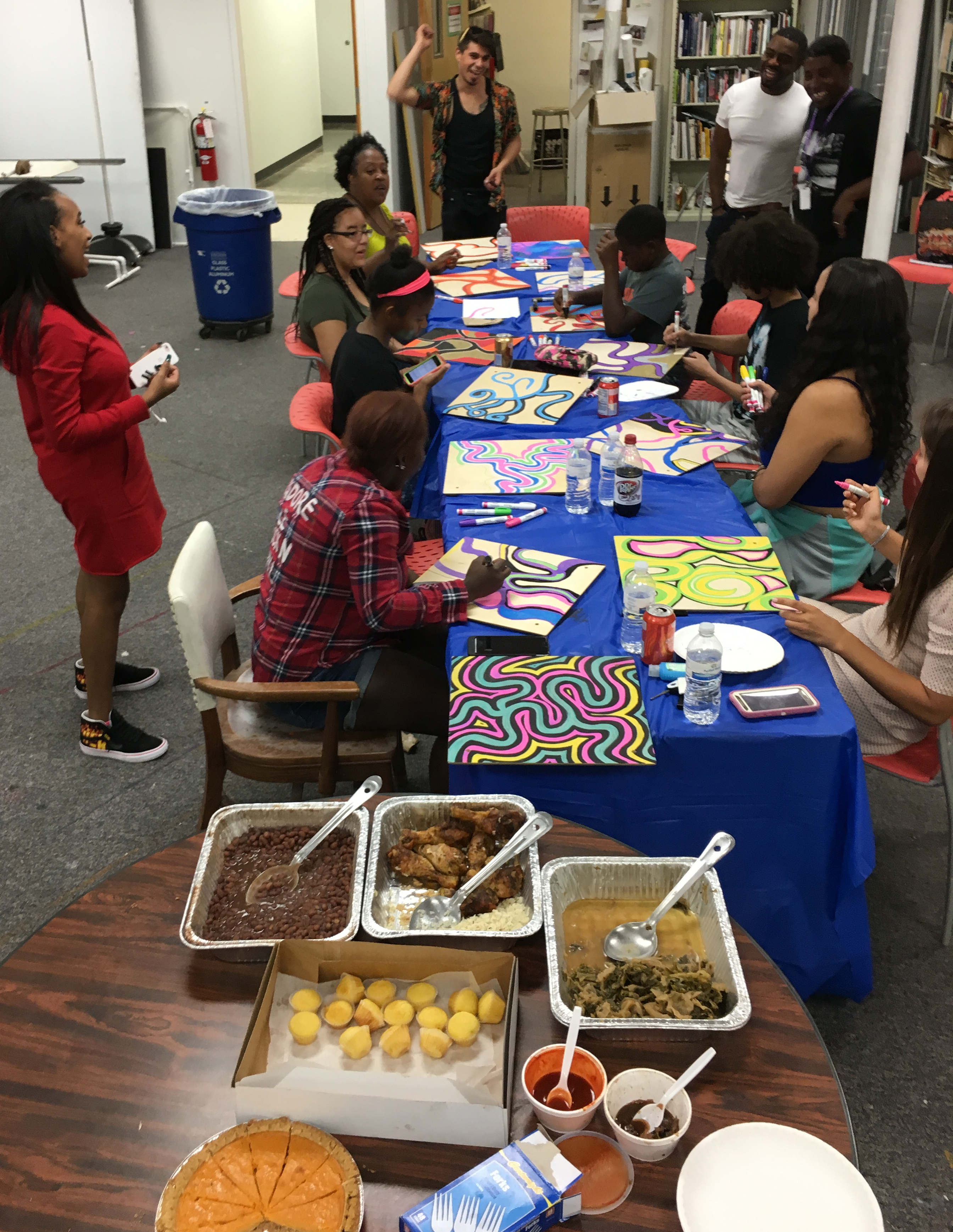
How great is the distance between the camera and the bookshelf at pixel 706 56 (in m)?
8.36

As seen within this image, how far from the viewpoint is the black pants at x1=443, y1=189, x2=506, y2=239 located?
20.0 ft

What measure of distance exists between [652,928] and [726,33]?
8.71 m

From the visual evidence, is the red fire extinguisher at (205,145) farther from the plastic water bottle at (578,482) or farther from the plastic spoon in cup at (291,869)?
the plastic spoon in cup at (291,869)

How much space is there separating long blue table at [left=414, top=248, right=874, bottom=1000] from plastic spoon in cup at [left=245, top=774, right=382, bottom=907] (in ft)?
1.04

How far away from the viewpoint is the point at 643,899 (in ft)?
5.29

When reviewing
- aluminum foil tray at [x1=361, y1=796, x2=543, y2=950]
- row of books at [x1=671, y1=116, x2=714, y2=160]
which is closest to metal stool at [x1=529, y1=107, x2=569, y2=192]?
row of books at [x1=671, y1=116, x2=714, y2=160]

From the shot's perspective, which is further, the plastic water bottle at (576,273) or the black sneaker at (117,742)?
the plastic water bottle at (576,273)

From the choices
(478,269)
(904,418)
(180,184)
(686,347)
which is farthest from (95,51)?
(904,418)

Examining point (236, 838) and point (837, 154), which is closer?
point (236, 838)

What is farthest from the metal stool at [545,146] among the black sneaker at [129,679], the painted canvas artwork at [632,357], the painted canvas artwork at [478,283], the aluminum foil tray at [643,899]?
the aluminum foil tray at [643,899]

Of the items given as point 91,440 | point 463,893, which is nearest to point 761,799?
point 463,893

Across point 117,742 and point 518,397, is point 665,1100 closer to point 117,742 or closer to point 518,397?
point 117,742

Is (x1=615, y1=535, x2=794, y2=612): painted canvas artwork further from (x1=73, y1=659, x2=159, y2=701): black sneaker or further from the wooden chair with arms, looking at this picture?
(x1=73, y1=659, x2=159, y2=701): black sneaker

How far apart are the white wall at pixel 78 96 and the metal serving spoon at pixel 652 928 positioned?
8.31 meters
